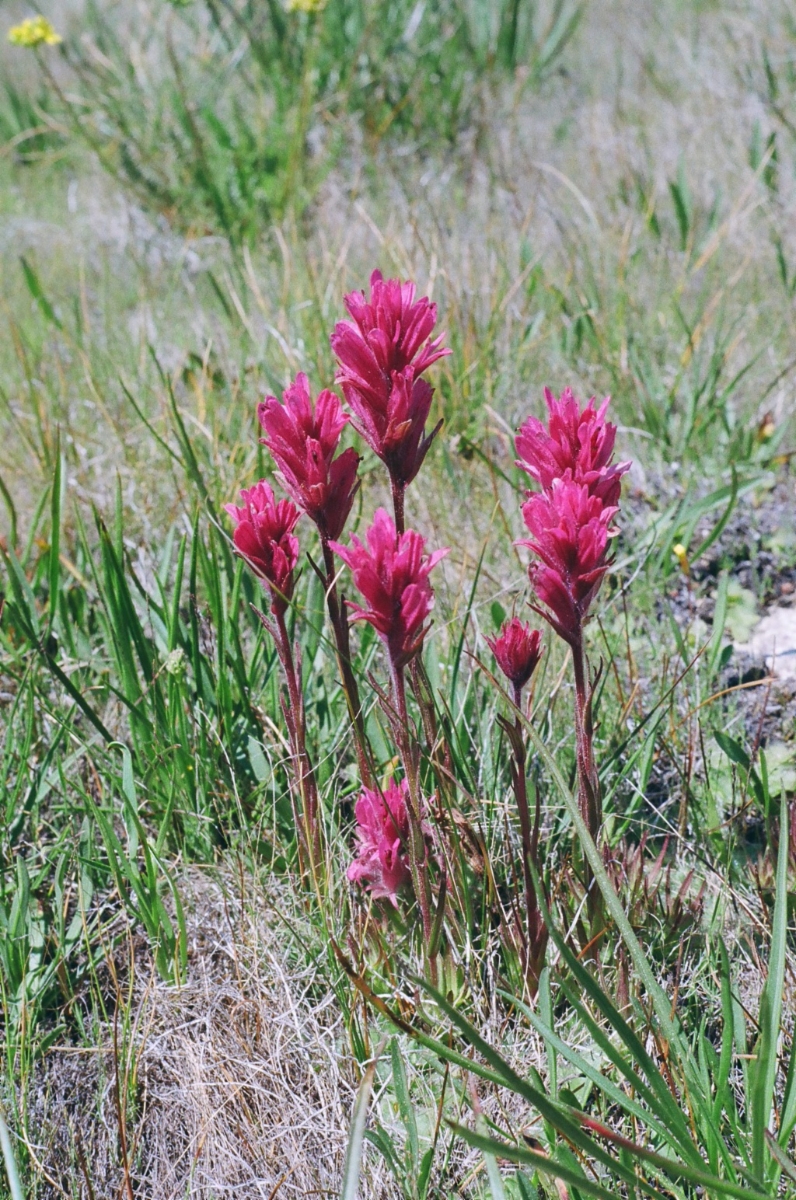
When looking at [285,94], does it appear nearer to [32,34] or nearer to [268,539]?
[32,34]

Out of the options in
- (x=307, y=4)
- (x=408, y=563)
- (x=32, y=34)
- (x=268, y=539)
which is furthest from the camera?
(x=32, y=34)

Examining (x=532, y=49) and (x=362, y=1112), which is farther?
(x=532, y=49)

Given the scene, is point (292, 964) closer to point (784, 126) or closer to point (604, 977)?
point (604, 977)

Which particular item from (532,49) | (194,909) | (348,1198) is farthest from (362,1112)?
(532,49)

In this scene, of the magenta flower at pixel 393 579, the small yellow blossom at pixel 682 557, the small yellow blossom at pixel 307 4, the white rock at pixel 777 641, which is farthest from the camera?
the small yellow blossom at pixel 307 4

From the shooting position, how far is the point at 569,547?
1.17m

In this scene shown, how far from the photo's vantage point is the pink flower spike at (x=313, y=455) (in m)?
1.29

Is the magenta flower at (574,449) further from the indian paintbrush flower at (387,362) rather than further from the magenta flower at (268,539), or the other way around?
the magenta flower at (268,539)

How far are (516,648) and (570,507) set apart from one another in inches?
8.9

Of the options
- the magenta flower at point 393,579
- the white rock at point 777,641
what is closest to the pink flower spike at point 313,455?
the magenta flower at point 393,579

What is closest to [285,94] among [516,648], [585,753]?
[516,648]

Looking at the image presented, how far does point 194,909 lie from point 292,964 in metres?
0.23

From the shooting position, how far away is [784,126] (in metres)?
4.02

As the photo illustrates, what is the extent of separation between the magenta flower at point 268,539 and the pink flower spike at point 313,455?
0.08 metres
